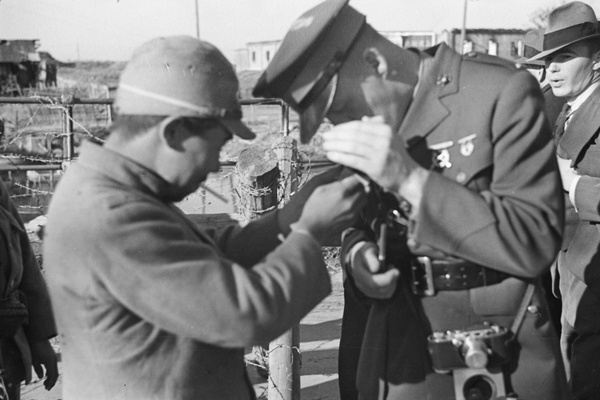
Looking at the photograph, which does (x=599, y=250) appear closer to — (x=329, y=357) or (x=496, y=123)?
(x=496, y=123)

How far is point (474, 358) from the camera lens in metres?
1.89

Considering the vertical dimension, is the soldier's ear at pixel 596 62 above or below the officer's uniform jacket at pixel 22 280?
above

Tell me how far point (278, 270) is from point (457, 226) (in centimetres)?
50

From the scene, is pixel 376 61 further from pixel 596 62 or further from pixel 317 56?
pixel 596 62

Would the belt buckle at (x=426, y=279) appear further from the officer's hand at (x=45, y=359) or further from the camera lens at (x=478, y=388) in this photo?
the officer's hand at (x=45, y=359)

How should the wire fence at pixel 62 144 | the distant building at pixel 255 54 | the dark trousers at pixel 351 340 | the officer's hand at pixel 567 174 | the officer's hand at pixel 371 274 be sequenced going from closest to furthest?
1. the officer's hand at pixel 371 274
2. the dark trousers at pixel 351 340
3. the distant building at pixel 255 54
4. the officer's hand at pixel 567 174
5. the wire fence at pixel 62 144

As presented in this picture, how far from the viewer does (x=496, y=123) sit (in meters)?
1.85

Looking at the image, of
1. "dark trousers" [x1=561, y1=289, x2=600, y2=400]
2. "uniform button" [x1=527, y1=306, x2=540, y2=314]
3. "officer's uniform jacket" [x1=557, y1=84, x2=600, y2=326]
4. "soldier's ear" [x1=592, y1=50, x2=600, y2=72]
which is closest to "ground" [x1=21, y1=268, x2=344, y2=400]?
"dark trousers" [x1=561, y1=289, x2=600, y2=400]

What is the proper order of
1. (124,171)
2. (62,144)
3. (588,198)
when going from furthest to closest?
1. (62,144)
2. (588,198)
3. (124,171)

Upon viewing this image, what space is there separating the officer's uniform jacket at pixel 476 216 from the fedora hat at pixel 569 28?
1608 millimetres

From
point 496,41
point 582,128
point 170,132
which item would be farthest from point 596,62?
point 170,132

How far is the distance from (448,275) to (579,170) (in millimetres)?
1695

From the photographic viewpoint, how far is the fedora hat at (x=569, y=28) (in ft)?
11.2

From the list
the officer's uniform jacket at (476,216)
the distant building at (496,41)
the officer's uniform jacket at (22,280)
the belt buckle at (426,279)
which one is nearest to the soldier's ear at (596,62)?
the distant building at (496,41)
